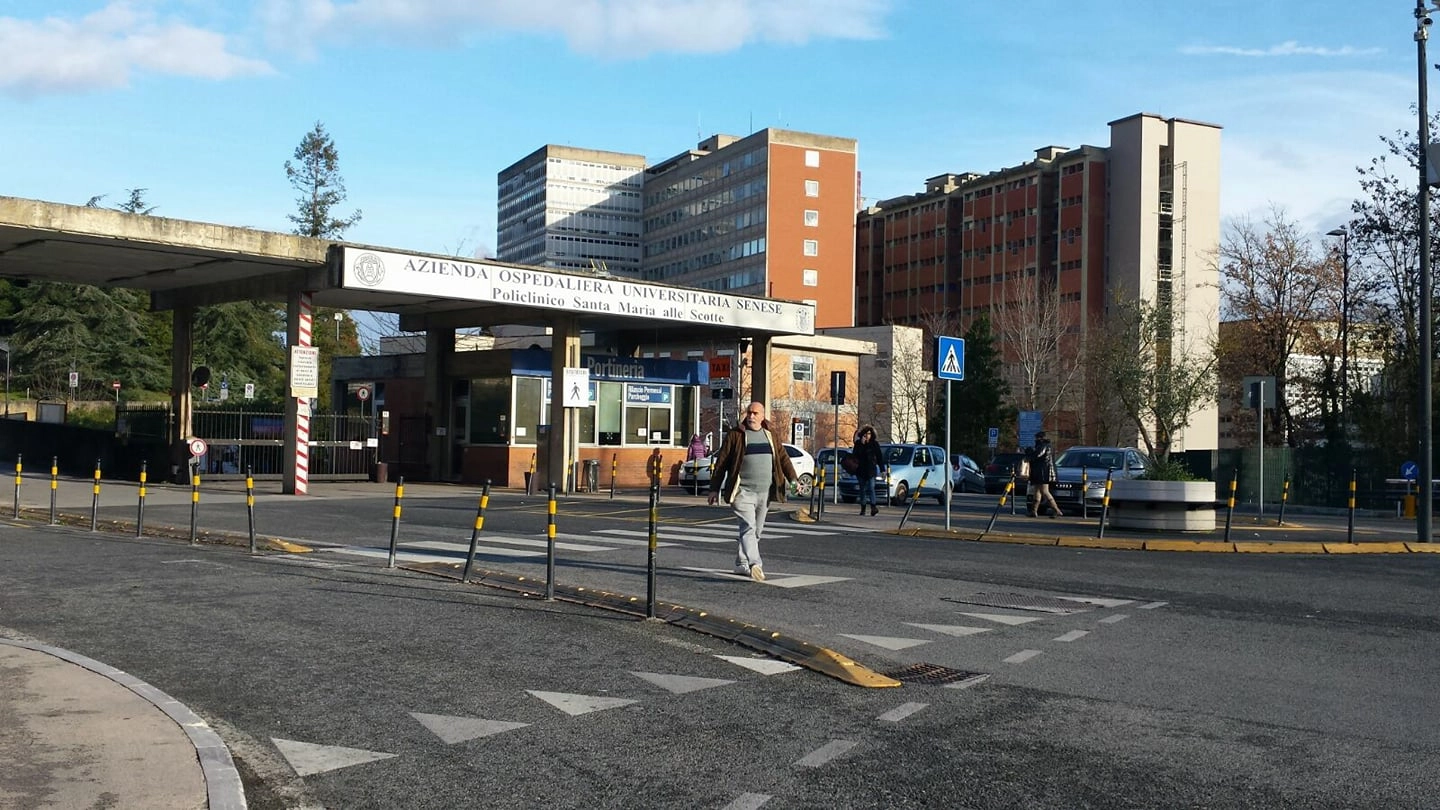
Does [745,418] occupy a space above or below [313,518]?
above

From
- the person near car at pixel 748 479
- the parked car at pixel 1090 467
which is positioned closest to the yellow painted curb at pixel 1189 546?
the person near car at pixel 748 479

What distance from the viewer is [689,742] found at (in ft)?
22.0

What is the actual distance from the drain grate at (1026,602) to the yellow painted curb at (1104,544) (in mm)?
6623

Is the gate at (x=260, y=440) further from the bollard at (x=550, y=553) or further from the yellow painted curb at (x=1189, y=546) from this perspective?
the bollard at (x=550, y=553)

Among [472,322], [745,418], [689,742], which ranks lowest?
[689,742]

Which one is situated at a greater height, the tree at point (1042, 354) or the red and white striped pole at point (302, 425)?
the tree at point (1042, 354)

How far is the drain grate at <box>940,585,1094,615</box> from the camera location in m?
12.1

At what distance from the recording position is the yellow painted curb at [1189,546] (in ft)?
61.2

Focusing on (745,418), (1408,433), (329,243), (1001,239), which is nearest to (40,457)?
(329,243)

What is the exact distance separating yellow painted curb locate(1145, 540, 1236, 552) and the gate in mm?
24161

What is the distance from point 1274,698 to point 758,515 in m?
6.49

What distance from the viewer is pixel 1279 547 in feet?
62.3

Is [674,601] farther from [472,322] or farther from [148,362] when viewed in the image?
[148,362]

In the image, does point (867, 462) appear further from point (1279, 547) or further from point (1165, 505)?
point (1279, 547)
